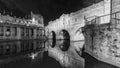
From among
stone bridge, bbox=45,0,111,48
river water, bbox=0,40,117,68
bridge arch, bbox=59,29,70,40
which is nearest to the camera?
river water, bbox=0,40,117,68

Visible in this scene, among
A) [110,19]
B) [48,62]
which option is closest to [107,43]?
[110,19]

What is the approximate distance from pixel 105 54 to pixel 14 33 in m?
28.9

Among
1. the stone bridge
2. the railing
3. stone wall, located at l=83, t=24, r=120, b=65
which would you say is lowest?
stone wall, located at l=83, t=24, r=120, b=65

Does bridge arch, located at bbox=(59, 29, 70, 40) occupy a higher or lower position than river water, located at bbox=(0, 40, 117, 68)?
higher

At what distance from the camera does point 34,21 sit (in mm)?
64312

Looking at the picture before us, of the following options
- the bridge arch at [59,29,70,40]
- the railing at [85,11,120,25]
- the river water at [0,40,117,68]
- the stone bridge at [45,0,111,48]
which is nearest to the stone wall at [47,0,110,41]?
the stone bridge at [45,0,111,48]

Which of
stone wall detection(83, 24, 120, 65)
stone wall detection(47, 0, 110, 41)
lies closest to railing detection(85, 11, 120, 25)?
stone wall detection(47, 0, 110, 41)

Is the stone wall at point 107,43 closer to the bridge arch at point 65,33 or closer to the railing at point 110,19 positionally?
the railing at point 110,19

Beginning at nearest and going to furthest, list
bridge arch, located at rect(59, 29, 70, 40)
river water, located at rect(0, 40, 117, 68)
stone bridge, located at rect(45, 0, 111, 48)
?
river water, located at rect(0, 40, 117, 68) < stone bridge, located at rect(45, 0, 111, 48) < bridge arch, located at rect(59, 29, 70, 40)

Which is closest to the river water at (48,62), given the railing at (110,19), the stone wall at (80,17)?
the railing at (110,19)

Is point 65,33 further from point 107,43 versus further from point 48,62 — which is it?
point 48,62

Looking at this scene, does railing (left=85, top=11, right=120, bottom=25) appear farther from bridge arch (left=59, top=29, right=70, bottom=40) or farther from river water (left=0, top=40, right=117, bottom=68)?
bridge arch (left=59, top=29, right=70, bottom=40)

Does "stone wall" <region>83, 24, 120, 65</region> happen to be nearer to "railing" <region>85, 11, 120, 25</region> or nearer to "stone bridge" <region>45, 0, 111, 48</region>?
"railing" <region>85, 11, 120, 25</region>

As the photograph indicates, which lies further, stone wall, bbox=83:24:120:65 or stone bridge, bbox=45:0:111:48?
stone bridge, bbox=45:0:111:48
